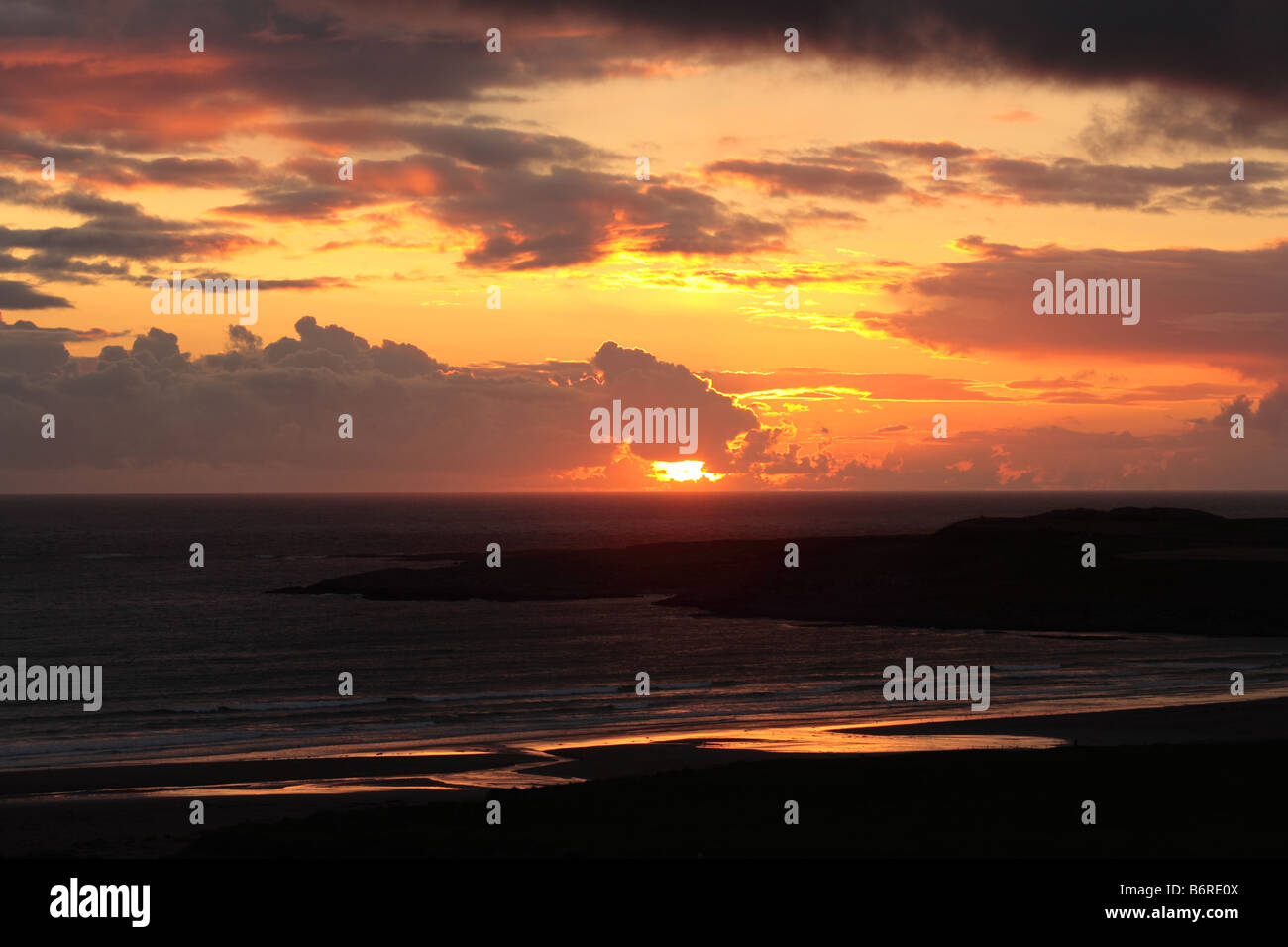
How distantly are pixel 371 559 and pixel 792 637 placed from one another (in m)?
90.6

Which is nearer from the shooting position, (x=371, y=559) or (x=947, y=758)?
(x=947, y=758)

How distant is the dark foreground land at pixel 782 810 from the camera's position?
19.4 metres

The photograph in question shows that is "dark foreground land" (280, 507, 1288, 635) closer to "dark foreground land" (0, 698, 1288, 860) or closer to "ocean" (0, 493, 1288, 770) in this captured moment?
"ocean" (0, 493, 1288, 770)

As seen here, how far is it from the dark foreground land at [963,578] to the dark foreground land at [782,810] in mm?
50066

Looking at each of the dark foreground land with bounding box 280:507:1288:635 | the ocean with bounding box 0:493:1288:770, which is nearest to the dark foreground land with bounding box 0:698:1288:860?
the ocean with bounding box 0:493:1288:770

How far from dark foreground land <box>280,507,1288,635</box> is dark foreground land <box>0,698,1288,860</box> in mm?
50066

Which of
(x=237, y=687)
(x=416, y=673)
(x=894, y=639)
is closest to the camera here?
(x=237, y=687)

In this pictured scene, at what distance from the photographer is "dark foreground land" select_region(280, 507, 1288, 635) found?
7556 centimetres

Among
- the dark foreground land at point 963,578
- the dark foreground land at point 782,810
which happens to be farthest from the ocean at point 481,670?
the dark foreground land at point 782,810
